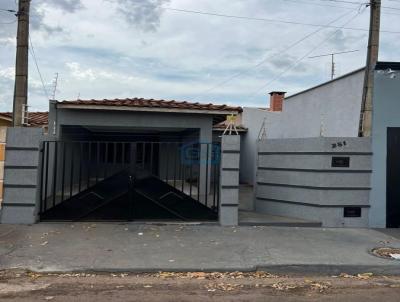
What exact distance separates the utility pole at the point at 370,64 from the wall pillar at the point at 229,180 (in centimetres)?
298

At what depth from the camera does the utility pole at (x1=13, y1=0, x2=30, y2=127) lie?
1038cm

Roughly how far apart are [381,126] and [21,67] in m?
7.92

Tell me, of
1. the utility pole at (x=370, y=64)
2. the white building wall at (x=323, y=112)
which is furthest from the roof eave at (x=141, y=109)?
the utility pole at (x=370, y=64)

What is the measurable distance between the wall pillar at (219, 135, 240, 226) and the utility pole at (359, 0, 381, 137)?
117 inches

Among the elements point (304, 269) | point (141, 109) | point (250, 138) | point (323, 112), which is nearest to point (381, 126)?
point (323, 112)

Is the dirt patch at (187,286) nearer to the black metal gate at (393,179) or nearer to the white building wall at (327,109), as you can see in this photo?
the black metal gate at (393,179)

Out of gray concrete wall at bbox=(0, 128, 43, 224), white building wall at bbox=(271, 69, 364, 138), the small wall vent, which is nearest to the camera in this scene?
gray concrete wall at bbox=(0, 128, 43, 224)

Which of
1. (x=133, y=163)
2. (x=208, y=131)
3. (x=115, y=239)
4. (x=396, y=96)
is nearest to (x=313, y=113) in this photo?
(x=208, y=131)

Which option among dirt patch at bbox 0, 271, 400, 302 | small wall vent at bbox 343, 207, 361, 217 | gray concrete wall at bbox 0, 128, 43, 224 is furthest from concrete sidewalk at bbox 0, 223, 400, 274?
small wall vent at bbox 343, 207, 361, 217

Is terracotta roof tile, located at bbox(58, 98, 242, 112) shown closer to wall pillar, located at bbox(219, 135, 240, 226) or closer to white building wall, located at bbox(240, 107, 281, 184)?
wall pillar, located at bbox(219, 135, 240, 226)

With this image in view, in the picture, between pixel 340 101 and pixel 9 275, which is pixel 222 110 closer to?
pixel 340 101

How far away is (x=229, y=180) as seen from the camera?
35.2 feet

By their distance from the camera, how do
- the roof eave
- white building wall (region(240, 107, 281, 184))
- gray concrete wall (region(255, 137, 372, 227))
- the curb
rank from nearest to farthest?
the curb
gray concrete wall (region(255, 137, 372, 227))
the roof eave
white building wall (region(240, 107, 281, 184))

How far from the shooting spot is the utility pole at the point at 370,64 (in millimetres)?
11094
